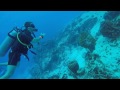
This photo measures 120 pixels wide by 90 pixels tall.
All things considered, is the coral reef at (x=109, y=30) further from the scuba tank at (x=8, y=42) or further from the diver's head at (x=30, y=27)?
the scuba tank at (x=8, y=42)

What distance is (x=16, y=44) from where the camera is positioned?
16.0ft

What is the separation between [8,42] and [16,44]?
29 centimetres

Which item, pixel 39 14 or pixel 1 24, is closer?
pixel 1 24

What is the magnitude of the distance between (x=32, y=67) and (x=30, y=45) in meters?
2.77

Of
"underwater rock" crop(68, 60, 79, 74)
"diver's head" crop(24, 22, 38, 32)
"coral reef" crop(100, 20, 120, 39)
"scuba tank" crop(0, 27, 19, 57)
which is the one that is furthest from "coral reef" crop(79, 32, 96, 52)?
"scuba tank" crop(0, 27, 19, 57)

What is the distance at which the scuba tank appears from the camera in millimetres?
4996

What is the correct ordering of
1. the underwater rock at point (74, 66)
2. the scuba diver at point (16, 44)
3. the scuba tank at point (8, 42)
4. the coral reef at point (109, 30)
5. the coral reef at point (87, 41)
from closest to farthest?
the scuba diver at point (16, 44) < the scuba tank at point (8, 42) < the underwater rock at point (74, 66) < the coral reef at point (109, 30) < the coral reef at point (87, 41)

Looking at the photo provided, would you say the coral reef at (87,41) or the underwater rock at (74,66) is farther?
the coral reef at (87,41)

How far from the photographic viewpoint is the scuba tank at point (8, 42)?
500 cm

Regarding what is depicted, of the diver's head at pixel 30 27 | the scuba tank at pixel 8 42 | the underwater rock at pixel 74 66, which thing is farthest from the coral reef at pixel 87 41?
the scuba tank at pixel 8 42

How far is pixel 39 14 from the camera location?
5.89 m

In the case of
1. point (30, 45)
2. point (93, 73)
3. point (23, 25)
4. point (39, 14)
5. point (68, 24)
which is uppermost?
point (68, 24)
